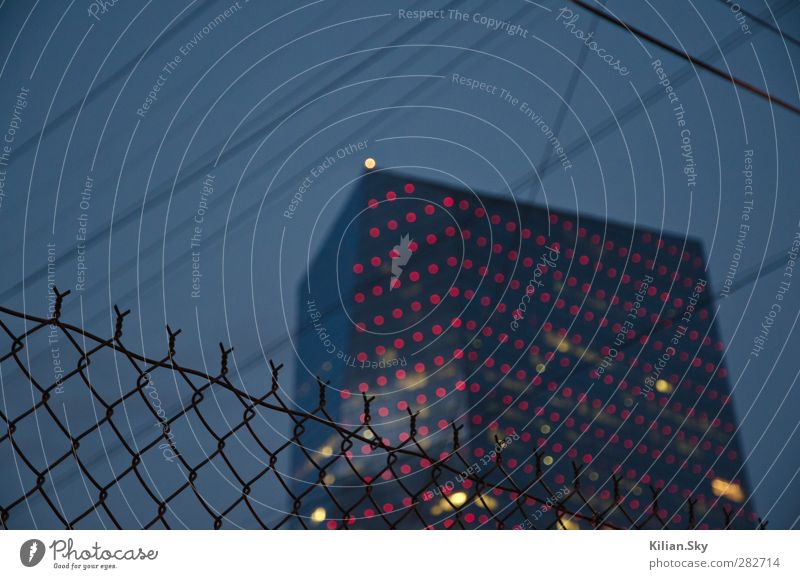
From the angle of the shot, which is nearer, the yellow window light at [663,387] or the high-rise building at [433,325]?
the high-rise building at [433,325]

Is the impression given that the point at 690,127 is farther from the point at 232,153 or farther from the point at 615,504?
the point at 232,153

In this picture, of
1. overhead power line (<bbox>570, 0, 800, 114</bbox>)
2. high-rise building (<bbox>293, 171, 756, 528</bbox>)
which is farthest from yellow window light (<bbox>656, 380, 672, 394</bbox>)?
overhead power line (<bbox>570, 0, 800, 114</bbox>)

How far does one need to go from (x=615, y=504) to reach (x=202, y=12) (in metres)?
0.88

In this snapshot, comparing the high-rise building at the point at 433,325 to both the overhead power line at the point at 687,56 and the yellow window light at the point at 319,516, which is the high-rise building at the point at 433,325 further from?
the overhead power line at the point at 687,56

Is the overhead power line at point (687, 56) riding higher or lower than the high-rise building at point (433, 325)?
higher

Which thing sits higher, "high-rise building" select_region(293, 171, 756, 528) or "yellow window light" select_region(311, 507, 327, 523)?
"high-rise building" select_region(293, 171, 756, 528)

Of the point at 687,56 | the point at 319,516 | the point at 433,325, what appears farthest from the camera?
the point at 687,56

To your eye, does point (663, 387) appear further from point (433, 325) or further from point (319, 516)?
point (319, 516)

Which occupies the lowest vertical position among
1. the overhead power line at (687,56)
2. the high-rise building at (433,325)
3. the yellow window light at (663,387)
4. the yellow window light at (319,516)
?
the yellow window light at (663,387)

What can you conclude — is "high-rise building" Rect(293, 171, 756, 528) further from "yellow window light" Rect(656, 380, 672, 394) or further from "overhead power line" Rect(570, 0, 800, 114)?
"overhead power line" Rect(570, 0, 800, 114)

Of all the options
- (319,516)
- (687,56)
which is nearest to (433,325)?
(319,516)

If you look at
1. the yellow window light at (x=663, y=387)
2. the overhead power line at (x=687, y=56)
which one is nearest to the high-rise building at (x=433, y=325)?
the yellow window light at (x=663, y=387)

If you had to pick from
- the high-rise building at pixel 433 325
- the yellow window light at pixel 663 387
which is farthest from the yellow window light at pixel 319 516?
the yellow window light at pixel 663 387

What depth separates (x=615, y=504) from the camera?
1041mm
